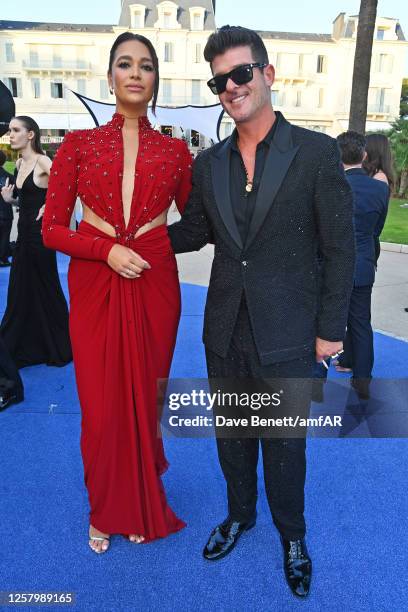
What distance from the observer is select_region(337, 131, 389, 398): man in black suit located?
138 inches

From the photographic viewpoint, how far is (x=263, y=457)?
7.23 feet

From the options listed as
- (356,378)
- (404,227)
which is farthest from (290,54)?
(356,378)

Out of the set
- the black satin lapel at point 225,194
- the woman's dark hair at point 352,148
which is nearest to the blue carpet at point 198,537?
the black satin lapel at point 225,194

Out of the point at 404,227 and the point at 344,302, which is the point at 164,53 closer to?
the point at 404,227

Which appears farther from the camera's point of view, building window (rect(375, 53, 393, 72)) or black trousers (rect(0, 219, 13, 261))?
building window (rect(375, 53, 393, 72))

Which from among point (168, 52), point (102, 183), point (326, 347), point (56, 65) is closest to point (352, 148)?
point (326, 347)

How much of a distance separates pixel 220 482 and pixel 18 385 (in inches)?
70.1

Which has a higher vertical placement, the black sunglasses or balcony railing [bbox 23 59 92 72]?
balcony railing [bbox 23 59 92 72]

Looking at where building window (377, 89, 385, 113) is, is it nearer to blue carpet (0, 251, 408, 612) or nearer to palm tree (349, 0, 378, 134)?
palm tree (349, 0, 378, 134)

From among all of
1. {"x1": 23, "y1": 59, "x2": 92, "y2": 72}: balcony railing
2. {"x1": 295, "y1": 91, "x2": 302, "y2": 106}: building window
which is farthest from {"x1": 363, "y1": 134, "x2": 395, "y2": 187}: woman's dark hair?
{"x1": 23, "y1": 59, "x2": 92, "y2": 72}: balcony railing

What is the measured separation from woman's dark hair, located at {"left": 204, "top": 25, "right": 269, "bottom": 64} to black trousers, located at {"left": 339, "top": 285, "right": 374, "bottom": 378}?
222cm

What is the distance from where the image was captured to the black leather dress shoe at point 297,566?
2141 mm

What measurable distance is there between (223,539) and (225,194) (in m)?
1.60

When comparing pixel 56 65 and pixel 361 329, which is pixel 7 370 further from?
pixel 56 65
